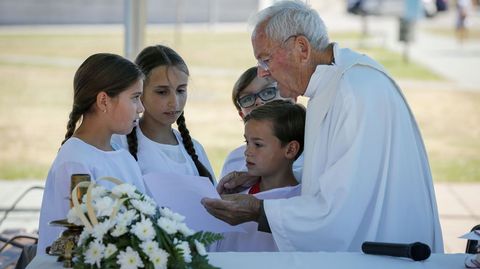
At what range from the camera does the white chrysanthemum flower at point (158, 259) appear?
247 centimetres

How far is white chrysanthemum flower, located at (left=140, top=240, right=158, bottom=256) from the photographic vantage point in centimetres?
248

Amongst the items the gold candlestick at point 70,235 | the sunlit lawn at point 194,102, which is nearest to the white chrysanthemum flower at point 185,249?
the gold candlestick at point 70,235

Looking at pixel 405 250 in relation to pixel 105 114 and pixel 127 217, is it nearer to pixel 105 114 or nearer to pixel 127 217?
pixel 127 217

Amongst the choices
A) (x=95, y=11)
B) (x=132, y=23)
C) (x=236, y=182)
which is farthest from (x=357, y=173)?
(x=95, y=11)

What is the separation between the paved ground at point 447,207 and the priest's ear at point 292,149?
11.9 feet

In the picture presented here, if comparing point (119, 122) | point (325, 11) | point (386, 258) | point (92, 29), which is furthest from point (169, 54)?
point (325, 11)

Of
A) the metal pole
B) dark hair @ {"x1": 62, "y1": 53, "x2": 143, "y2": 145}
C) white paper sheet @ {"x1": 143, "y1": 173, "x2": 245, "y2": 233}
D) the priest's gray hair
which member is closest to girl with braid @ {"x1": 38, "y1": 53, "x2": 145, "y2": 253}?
dark hair @ {"x1": 62, "y1": 53, "x2": 143, "y2": 145}

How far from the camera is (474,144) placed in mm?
13406

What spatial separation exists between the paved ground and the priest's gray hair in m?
4.02

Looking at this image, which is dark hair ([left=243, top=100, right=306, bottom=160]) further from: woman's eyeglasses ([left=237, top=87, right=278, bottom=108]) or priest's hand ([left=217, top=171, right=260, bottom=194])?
woman's eyeglasses ([left=237, top=87, right=278, bottom=108])

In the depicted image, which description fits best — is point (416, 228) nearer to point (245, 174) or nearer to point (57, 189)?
point (245, 174)

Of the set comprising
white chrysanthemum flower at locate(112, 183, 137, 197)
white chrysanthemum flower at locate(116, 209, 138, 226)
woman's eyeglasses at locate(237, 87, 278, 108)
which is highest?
white chrysanthemum flower at locate(112, 183, 137, 197)

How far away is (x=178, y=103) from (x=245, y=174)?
444mm

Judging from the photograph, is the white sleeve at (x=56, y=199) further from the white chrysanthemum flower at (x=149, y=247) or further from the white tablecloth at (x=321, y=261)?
the white chrysanthemum flower at (x=149, y=247)
